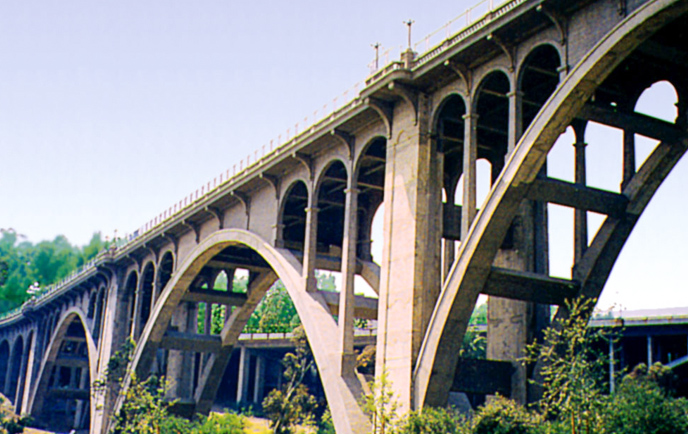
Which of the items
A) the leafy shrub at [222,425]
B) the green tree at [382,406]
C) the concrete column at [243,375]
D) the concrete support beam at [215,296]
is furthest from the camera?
the concrete column at [243,375]

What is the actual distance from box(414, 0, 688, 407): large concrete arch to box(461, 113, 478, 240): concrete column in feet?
2.45

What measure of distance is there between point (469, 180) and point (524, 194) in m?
2.29

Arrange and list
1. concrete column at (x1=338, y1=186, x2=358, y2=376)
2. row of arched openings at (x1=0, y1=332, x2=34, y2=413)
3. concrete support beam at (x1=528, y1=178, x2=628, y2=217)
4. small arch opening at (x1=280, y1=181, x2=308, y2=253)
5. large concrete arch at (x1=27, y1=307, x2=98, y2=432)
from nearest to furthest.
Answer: concrete support beam at (x1=528, y1=178, x2=628, y2=217), concrete column at (x1=338, y1=186, x2=358, y2=376), small arch opening at (x1=280, y1=181, x2=308, y2=253), large concrete arch at (x1=27, y1=307, x2=98, y2=432), row of arched openings at (x1=0, y1=332, x2=34, y2=413)

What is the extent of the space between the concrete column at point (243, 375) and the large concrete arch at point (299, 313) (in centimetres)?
3254

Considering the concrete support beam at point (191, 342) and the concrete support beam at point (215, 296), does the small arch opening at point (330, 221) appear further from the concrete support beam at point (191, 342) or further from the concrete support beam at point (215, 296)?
the concrete support beam at point (191, 342)

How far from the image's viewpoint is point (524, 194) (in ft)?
81.4

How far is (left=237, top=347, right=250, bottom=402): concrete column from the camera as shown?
301 ft

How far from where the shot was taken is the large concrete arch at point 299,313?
105 ft

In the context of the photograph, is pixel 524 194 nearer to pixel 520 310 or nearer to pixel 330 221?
pixel 520 310

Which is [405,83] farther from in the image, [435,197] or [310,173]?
[310,173]

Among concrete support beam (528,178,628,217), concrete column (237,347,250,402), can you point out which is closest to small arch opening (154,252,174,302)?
concrete column (237,347,250,402)

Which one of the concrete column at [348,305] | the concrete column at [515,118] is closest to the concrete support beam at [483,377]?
the concrete column at [348,305]

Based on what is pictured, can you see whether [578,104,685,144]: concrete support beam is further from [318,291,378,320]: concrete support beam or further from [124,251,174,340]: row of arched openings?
[124,251,174,340]: row of arched openings

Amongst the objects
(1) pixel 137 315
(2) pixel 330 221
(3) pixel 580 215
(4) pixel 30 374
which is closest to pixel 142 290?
(1) pixel 137 315
